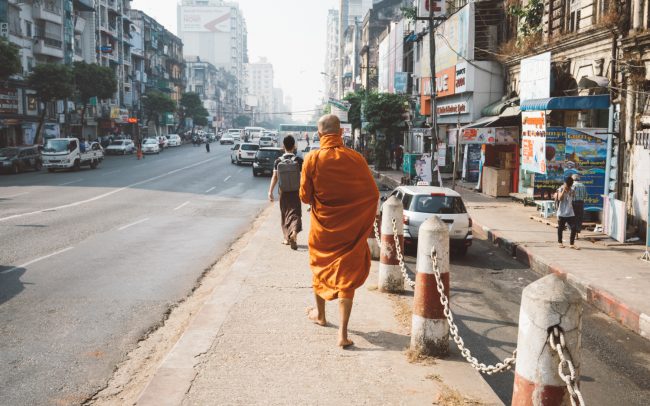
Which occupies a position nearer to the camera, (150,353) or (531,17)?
(150,353)

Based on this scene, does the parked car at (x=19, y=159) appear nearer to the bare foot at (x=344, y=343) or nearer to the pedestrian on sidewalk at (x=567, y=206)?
the pedestrian on sidewalk at (x=567, y=206)

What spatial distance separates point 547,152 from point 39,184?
20204 mm

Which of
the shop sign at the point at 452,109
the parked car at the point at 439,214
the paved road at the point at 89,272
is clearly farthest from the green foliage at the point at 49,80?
the parked car at the point at 439,214

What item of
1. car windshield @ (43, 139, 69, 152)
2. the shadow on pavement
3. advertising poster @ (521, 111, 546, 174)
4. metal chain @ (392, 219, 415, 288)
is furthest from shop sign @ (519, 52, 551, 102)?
car windshield @ (43, 139, 69, 152)

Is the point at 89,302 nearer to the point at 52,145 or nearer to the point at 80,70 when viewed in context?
the point at 52,145

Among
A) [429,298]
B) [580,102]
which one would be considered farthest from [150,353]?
[580,102]

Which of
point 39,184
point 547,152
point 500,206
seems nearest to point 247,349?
point 547,152

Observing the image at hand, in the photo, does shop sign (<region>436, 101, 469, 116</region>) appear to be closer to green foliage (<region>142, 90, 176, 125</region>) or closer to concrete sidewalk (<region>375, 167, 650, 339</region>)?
concrete sidewalk (<region>375, 167, 650, 339</region>)

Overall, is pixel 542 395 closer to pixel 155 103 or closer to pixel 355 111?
pixel 355 111

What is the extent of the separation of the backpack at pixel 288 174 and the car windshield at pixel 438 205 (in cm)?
300

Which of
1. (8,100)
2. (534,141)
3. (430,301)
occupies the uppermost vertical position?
(8,100)

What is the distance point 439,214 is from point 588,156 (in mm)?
5059

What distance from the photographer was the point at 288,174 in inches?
420

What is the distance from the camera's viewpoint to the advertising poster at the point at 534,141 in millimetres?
16609
